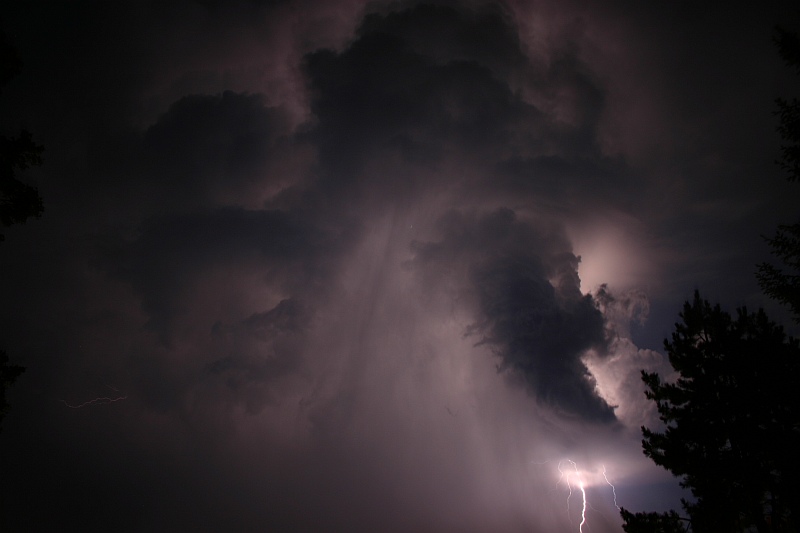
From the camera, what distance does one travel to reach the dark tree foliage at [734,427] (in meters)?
13.6

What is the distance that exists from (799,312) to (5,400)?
80.9ft

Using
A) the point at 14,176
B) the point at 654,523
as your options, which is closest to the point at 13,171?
the point at 14,176

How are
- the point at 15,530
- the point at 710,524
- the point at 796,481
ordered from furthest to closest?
the point at 15,530
the point at 710,524
the point at 796,481

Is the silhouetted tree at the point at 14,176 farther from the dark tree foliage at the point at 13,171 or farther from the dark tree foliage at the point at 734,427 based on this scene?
the dark tree foliage at the point at 734,427

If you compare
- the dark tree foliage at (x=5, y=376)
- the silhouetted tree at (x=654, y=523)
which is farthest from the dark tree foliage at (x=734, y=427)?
the dark tree foliage at (x=5, y=376)

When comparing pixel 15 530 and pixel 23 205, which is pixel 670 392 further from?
pixel 15 530

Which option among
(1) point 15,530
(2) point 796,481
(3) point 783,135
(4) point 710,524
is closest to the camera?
(3) point 783,135

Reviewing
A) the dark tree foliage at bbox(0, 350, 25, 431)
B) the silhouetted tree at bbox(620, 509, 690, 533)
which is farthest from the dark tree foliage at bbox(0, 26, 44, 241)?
the silhouetted tree at bbox(620, 509, 690, 533)

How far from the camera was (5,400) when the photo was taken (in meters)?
9.84

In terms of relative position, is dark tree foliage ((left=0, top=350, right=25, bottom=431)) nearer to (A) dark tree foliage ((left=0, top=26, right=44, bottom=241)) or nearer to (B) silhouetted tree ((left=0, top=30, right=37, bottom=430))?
(B) silhouetted tree ((left=0, top=30, right=37, bottom=430))

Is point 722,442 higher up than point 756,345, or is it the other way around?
point 756,345

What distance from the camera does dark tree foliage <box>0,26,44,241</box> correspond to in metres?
10.5

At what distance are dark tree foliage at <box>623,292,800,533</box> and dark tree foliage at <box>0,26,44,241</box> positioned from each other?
27.5m

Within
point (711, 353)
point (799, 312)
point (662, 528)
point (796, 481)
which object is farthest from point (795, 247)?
point (662, 528)
